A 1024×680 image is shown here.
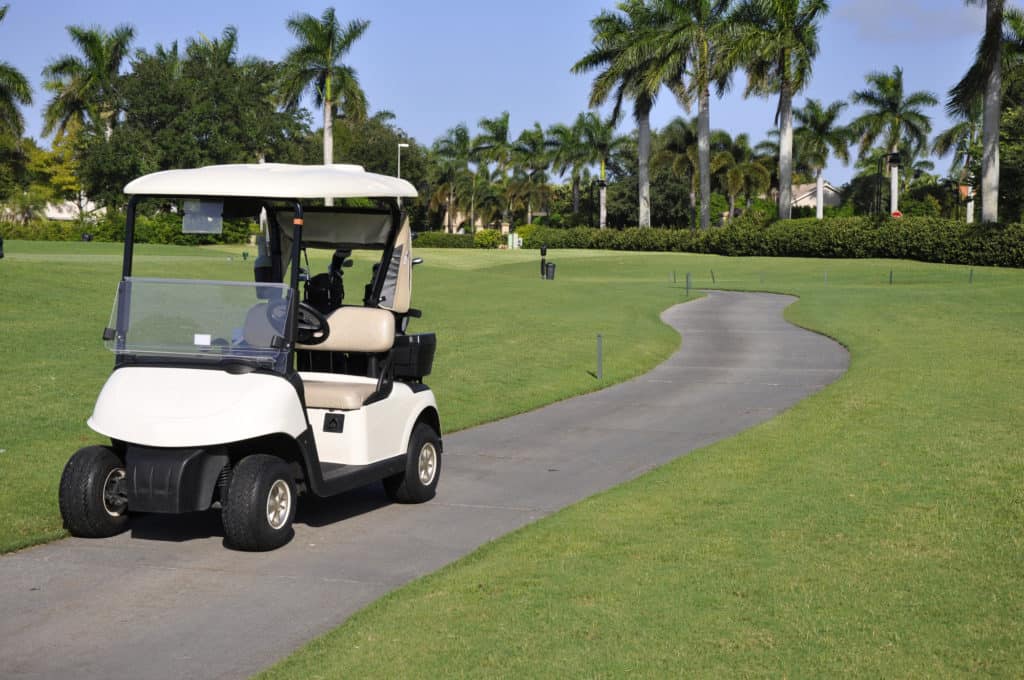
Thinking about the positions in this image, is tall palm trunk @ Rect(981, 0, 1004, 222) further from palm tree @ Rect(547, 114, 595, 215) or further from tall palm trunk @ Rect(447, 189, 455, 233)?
tall palm trunk @ Rect(447, 189, 455, 233)

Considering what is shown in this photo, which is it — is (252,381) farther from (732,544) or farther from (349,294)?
(349,294)

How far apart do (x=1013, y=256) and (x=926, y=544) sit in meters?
50.1

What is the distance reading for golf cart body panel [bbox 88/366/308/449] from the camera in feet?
24.7

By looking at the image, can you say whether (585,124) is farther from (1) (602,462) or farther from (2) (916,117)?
(1) (602,462)

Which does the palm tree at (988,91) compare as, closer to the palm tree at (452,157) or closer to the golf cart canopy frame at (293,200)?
the golf cart canopy frame at (293,200)

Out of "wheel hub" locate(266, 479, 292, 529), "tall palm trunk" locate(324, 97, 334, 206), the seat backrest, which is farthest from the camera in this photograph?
"tall palm trunk" locate(324, 97, 334, 206)

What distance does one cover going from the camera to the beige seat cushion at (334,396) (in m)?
8.53

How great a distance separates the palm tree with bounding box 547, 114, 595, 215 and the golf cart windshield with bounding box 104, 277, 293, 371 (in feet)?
316

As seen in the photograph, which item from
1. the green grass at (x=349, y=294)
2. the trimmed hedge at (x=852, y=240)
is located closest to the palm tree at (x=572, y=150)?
the trimmed hedge at (x=852, y=240)

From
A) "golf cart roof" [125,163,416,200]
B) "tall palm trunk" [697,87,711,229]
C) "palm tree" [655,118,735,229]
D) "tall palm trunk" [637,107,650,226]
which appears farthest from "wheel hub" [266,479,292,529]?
"palm tree" [655,118,735,229]

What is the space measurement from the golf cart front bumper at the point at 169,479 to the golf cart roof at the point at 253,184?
5.86 feet

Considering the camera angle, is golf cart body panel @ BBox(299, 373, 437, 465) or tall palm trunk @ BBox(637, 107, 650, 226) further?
tall palm trunk @ BBox(637, 107, 650, 226)

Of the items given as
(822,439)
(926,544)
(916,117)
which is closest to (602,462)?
(822,439)

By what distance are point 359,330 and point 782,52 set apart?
60.5m
